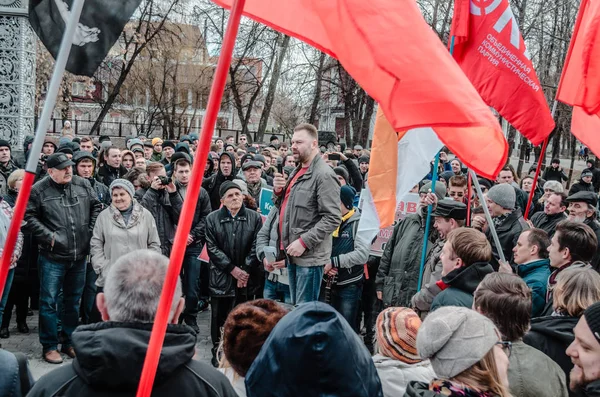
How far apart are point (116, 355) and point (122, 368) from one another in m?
0.05

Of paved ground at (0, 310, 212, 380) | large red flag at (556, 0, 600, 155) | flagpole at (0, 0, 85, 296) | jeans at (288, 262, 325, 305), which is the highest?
large red flag at (556, 0, 600, 155)

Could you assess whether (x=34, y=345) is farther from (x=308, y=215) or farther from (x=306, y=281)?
(x=308, y=215)

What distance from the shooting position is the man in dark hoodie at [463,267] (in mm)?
4113

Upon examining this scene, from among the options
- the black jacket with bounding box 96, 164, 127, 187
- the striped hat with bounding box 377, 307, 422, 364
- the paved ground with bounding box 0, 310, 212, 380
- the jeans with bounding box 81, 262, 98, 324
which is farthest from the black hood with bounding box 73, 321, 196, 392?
the black jacket with bounding box 96, 164, 127, 187

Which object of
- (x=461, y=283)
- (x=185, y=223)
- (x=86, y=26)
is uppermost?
(x=86, y=26)

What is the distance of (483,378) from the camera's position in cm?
246

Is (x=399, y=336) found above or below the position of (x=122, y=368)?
below

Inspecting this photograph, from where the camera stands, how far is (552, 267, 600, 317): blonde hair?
11.2 ft

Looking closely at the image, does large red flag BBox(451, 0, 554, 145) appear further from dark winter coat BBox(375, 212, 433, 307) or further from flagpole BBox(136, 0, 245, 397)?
flagpole BBox(136, 0, 245, 397)

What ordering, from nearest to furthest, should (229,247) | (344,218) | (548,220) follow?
(344,218) < (229,247) < (548,220)

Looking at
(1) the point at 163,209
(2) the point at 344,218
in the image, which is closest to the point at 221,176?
(1) the point at 163,209

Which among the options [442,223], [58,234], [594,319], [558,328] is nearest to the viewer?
[594,319]

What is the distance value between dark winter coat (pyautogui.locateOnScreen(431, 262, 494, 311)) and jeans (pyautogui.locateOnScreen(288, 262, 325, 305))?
1.97m

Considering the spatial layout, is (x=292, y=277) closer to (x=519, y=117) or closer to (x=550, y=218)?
(x=519, y=117)
